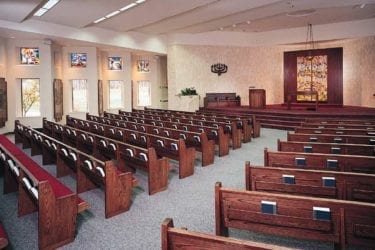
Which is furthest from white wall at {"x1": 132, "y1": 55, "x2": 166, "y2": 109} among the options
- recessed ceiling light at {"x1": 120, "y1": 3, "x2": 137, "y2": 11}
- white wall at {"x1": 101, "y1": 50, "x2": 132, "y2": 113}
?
recessed ceiling light at {"x1": 120, "y1": 3, "x2": 137, "y2": 11}

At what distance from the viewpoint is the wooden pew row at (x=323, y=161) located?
3.10 metres

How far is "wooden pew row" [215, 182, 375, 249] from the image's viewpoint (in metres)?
1.97

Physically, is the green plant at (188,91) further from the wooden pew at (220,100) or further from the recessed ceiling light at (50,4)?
the recessed ceiling light at (50,4)

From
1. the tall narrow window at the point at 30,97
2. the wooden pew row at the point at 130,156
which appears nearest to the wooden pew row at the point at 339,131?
the wooden pew row at the point at 130,156

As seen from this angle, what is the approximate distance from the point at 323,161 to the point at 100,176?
2407 mm

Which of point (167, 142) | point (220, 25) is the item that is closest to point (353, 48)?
point (220, 25)

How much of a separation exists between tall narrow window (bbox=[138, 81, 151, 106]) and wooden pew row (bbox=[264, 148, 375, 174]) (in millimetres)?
12372

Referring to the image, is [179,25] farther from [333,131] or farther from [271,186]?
[271,186]

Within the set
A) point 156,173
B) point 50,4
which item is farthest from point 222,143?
point 50,4

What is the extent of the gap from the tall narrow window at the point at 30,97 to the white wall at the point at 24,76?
0.53 feet

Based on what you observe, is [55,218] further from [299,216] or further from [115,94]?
[115,94]

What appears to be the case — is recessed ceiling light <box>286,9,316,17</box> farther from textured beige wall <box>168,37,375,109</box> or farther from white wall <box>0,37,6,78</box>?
white wall <box>0,37,6,78</box>

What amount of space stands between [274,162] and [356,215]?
4.90 feet

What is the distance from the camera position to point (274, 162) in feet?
11.3
